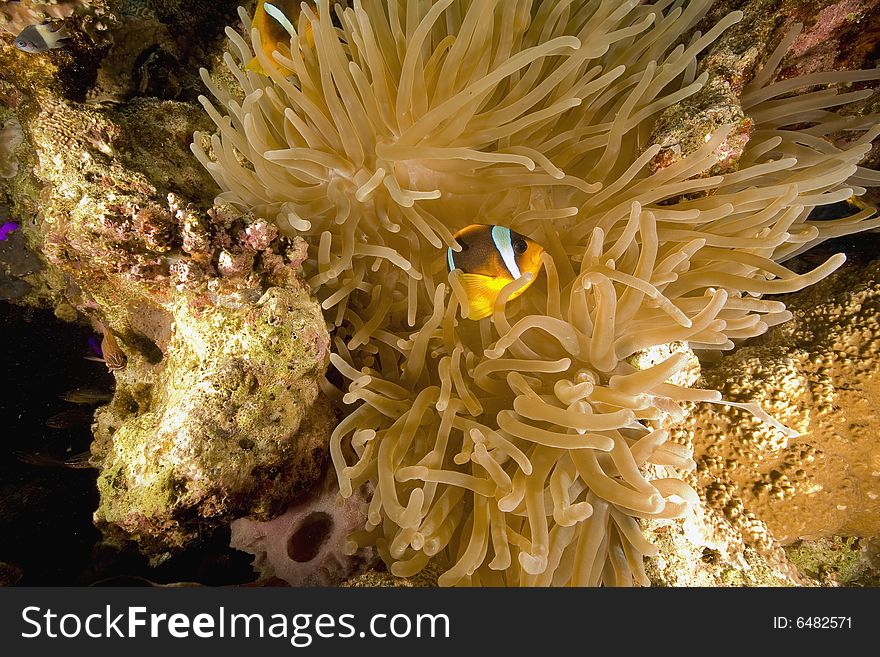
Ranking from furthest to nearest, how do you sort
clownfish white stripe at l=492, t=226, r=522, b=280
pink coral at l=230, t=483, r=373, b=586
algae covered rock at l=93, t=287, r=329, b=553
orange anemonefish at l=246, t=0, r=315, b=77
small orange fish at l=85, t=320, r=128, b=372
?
small orange fish at l=85, t=320, r=128, b=372 → orange anemonefish at l=246, t=0, r=315, b=77 → pink coral at l=230, t=483, r=373, b=586 → clownfish white stripe at l=492, t=226, r=522, b=280 → algae covered rock at l=93, t=287, r=329, b=553

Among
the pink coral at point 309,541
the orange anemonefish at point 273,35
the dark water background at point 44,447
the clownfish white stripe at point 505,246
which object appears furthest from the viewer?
the dark water background at point 44,447

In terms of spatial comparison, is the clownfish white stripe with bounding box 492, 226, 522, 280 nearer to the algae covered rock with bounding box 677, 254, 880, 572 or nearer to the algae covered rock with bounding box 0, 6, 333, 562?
the algae covered rock with bounding box 0, 6, 333, 562

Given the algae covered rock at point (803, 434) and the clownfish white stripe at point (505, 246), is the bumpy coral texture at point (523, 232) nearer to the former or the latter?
the clownfish white stripe at point (505, 246)

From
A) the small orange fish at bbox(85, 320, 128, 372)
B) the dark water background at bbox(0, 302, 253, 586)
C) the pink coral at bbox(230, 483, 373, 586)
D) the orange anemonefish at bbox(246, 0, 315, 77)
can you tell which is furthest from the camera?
the dark water background at bbox(0, 302, 253, 586)

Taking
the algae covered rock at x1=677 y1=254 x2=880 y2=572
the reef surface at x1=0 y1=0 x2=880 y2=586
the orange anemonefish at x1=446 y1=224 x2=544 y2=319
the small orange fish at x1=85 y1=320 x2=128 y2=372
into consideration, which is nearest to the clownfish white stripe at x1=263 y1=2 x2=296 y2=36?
the reef surface at x1=0 y1=0 x2=880 y2=586

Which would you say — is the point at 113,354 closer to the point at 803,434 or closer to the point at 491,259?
the point at 491,259

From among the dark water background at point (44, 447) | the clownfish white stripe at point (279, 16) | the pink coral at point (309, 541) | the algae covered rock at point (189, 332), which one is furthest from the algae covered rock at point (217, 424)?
the clownfish white stripe at point (279, 16)
